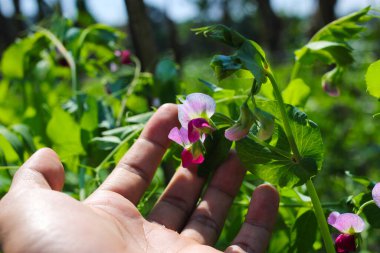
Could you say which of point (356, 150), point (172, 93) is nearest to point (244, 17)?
point (356, 150)

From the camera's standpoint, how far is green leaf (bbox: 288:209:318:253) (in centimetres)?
85

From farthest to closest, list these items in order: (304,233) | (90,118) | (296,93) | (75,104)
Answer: (75,104) → (90,118) → (296,93) → (304,233)

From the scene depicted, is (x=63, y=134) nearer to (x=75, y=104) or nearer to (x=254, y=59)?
(x=75, y=104)

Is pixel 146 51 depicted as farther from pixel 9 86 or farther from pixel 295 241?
pixel 295 241

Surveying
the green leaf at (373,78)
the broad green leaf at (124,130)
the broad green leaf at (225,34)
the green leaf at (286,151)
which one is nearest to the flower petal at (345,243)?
the green leaf at (286,151)

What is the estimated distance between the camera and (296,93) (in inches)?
37.7

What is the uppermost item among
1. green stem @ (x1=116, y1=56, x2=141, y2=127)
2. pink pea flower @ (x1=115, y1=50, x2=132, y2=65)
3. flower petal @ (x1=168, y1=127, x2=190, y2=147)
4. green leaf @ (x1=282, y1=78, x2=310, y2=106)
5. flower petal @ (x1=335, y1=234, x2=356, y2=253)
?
flower petal @ (x1=168, y1=127, x2=190, y2=147)

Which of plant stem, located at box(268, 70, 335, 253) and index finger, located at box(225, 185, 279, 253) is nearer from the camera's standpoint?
plant stem, located at box(268, 70, 335, 253)

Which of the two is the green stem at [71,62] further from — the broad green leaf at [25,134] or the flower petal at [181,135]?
the flower petal at [181,135]

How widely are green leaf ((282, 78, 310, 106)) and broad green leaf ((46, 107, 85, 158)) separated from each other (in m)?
0.44

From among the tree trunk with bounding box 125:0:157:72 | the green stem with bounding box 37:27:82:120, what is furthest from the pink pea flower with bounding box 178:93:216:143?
the tree trunk with bounding box 125:0:157:72

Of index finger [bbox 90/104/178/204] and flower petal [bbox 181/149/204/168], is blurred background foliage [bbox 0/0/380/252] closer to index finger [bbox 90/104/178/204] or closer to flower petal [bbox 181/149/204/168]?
index finger [bbox 90/104/178/204]

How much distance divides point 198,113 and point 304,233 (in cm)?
29

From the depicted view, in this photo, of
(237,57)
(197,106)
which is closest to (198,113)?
(197,106)
